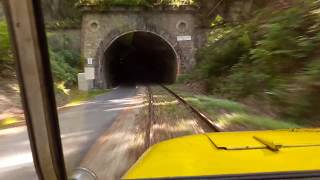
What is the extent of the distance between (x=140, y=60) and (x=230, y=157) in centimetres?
4161

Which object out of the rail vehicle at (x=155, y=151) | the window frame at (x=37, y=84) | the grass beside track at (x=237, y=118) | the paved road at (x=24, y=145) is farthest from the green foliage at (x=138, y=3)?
the window frame at (x=37, y=84)

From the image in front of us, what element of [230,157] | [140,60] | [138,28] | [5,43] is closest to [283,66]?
[230,157]

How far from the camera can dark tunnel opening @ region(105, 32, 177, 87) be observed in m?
32.0

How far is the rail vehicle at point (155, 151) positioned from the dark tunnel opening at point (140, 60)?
91.5ft

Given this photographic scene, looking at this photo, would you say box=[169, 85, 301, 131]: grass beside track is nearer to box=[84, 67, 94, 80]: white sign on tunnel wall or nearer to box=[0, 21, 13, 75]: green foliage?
box=[84, 67, 94, 80]: white sign on tunnel wall

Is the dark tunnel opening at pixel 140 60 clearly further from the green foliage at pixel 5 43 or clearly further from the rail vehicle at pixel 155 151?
the rail vehicle at pixel 155 151

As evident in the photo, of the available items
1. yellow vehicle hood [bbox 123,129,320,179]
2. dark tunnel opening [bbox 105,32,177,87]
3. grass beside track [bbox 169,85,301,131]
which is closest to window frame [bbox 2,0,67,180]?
yellow vehicle hood [bbox 123,129,320,179]

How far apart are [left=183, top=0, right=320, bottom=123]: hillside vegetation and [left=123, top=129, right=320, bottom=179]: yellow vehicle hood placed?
6311 mm

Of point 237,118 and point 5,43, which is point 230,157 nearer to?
point 5,43

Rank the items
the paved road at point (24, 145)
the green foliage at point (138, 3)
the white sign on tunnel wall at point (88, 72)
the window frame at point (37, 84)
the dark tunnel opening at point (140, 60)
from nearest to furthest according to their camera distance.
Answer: the window frame at point (37, 84) < the paved road at point (24, 145) < the white sign on tunnel wall at point (88, 72) < the green foliage at point (138, 3) < the dark tunnel opening at point (140, 60)

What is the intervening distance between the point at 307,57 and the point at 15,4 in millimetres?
10347

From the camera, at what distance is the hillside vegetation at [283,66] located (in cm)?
923

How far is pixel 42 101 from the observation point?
1.85m

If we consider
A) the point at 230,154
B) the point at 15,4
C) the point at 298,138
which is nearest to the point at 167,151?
the point at 230,154
